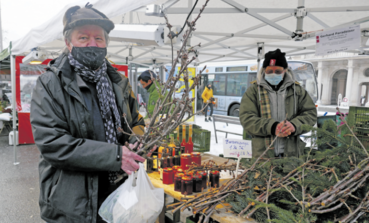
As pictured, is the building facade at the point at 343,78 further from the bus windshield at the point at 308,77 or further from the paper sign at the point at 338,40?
the paper sign at the point at 338,40

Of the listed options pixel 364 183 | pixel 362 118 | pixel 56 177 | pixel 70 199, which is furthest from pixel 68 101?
pixel 362 118

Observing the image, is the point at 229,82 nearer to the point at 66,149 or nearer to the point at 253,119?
the point at 253,119

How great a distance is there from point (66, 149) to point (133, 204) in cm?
43

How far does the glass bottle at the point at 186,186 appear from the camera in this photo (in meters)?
1.70

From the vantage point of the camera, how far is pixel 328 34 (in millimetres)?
3047

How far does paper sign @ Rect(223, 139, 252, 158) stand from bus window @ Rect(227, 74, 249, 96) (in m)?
10.2

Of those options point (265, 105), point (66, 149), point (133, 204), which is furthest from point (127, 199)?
point (265, 105)

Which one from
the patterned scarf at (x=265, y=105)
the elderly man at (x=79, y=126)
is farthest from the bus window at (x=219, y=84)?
the elderly man at (x=79, y=126)

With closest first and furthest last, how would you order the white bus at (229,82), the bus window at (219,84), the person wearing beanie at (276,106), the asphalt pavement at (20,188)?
Result: the person wearing beanie at (276,106) < the asphalt pavement at (20,188) < the white bus at (229,82) < the bus window at (219,84)

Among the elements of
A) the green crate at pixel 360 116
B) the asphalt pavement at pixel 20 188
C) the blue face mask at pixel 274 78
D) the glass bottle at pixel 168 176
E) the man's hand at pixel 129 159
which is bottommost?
the asphalt pavement at pixel 20 188

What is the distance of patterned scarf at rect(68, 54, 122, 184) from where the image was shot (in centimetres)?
134

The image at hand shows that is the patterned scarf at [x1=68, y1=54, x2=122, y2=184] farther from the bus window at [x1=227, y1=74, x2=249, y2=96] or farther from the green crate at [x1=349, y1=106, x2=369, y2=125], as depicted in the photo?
the bus window at [x1=227, y1=74, x2=249, y2=96]

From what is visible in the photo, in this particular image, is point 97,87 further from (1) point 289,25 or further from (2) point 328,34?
(1) point 289,25

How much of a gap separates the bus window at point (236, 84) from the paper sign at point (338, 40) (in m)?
8.51
